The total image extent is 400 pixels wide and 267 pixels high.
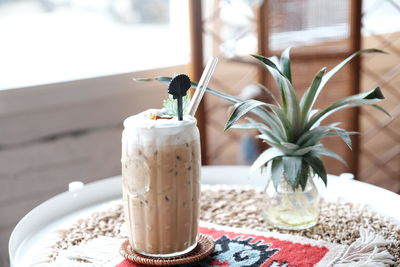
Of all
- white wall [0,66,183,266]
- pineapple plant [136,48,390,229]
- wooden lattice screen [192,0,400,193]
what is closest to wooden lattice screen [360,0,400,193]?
wooden lattice screen [192,0,400,193]

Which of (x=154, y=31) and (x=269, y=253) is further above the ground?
(x=154, y=31)

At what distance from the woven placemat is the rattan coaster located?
5.3 inches

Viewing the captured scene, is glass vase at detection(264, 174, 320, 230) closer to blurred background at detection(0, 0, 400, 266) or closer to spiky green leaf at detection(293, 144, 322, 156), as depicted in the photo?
spiky green leaf at detection(293, 144, 322, 156)

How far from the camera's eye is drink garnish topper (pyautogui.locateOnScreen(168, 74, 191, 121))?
0.96 m

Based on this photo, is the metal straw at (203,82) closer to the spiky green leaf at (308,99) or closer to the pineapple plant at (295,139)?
the pineapple plant at (295,139)

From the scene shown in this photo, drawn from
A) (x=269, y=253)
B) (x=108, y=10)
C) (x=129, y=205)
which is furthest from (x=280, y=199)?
(x=108, y=10)

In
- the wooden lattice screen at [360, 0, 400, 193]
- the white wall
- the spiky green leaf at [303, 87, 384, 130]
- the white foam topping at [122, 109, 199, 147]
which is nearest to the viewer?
the white foam topping at [122, 109, 199, 147]

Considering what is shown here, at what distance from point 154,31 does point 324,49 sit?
0.77 metres

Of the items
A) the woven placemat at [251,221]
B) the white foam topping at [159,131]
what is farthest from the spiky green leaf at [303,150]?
the white foam topping at [159,131]

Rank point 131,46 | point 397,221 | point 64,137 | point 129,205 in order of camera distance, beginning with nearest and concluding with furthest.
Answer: point 129,205 < point 397,221 < point 64,137 < point 131,46

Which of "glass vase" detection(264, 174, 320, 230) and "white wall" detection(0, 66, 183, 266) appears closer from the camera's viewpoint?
"glass vase" detection(264, 174, 320, 230)

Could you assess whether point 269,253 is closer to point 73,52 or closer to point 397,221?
point 397,221

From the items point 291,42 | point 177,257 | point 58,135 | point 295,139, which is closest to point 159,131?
point 177,257

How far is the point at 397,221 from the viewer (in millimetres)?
1195
